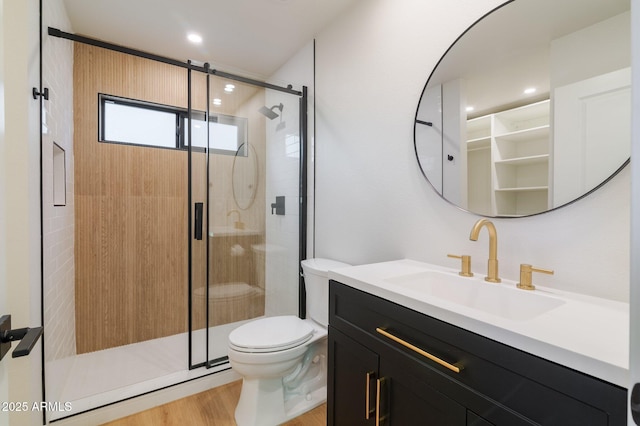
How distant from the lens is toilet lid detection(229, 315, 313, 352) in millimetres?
1521

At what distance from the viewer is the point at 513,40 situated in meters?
1.14

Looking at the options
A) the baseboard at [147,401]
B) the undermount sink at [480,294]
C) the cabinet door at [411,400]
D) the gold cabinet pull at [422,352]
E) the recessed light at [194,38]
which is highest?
the recessed light at [194,38]

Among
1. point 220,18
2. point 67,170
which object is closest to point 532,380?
point 220,18

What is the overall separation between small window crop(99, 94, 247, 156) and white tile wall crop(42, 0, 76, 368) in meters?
0.28

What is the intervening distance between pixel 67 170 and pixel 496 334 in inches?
101

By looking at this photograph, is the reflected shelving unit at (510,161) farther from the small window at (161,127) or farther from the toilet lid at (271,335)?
the small window at (161,127)

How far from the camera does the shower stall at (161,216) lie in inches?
76.7

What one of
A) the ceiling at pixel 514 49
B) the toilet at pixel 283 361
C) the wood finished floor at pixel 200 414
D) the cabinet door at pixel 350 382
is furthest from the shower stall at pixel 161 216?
the ceiling at pixel 514 49

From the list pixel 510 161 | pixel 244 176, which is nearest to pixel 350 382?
pixel 510 161

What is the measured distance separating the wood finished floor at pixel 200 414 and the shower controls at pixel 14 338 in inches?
49.4

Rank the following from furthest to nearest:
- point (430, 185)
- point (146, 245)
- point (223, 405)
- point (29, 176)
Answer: point (146, 245), point (223, 405), point (430, 185), point (29, 176)

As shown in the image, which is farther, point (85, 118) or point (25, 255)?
point (85, 118)

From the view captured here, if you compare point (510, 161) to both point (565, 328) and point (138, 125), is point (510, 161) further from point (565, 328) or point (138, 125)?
point (138, 125)

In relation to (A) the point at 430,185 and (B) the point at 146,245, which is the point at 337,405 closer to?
(A) the point at 430,185
